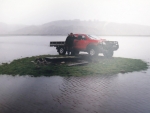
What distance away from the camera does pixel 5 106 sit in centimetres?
747

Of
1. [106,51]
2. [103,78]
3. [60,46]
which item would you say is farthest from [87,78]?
[60,46]

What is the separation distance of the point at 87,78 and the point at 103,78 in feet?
3.22

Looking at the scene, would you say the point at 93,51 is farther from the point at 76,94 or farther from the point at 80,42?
the point at 76,94

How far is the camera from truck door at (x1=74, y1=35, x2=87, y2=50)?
66.8 feet

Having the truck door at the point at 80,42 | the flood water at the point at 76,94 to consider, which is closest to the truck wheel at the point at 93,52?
the truck door at the point at 80,42

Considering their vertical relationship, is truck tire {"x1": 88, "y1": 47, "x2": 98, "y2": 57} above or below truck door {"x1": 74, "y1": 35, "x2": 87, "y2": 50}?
below

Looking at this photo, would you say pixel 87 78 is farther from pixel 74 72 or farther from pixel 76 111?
pixel 76 111

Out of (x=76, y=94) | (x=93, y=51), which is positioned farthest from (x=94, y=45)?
(x=76, y=94)

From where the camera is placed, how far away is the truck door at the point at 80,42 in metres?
20.4

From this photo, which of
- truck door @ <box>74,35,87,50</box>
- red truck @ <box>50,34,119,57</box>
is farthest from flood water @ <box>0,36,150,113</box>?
truck door @ <box>74,35,87,50</box>

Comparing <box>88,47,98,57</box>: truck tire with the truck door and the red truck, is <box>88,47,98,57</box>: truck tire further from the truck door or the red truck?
the truck door

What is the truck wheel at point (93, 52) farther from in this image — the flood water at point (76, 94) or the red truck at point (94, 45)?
the flood water at point (76, 94)

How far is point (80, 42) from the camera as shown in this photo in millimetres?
20703

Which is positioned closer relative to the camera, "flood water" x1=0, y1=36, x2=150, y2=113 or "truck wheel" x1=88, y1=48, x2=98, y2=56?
"flood water" x1=0, y1=36, x2=150, y2=113
